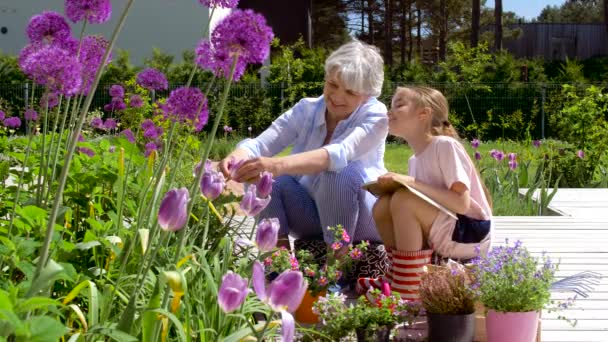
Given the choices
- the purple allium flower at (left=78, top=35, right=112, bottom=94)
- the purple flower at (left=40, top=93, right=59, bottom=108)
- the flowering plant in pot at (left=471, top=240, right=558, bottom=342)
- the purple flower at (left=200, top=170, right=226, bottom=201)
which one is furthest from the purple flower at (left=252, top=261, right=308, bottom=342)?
the flowering plant in pot at (left=471, top=240, right=558, bottom=342)

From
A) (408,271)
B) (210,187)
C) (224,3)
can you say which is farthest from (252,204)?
(408,271)

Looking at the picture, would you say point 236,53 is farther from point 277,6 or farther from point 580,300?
point 277,6

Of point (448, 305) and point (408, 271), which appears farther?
point (408, 271)

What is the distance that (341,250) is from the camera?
2912 mm

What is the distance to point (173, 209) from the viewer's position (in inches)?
52.2

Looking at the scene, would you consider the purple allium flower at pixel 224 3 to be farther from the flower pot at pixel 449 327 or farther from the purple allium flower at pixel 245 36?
the flower pot at pixel 449 327

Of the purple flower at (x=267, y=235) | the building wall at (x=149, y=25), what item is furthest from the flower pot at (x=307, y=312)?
the building wall at (x=149, y=25)

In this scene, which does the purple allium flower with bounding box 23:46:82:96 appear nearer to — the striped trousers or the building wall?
the striped trousers

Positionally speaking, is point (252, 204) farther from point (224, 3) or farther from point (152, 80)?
point (152, 80)

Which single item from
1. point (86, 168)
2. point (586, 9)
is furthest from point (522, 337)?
point (586, 9)

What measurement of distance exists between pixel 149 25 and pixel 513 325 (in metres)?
16.1

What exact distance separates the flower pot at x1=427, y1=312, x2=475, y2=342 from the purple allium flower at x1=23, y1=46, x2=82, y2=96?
45.1 inches

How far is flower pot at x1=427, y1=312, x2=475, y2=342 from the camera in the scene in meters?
2.30

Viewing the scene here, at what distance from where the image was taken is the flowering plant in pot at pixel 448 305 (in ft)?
7.56
